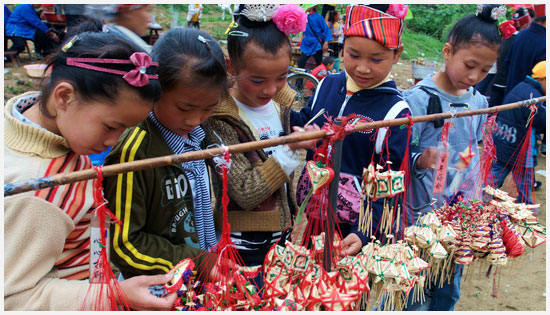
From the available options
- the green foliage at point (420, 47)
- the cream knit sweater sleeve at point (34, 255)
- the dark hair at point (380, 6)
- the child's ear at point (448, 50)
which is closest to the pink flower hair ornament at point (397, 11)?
the dark hair at point (380, 6)

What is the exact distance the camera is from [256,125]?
5.96 feet

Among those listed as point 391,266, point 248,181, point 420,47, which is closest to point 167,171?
point 248,181

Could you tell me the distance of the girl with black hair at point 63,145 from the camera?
1125 mm

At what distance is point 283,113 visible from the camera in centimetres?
195

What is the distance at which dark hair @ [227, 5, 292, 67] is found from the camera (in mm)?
1665

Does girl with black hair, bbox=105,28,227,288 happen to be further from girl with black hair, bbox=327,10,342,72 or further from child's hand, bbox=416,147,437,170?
girl with black hair, bbox=327,10,342,72

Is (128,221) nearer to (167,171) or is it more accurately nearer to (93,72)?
(167,171)

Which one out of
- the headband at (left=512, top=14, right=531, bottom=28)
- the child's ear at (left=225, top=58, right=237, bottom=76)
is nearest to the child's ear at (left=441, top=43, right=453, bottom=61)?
the child's ear at (left=225, top=58, right=237, bottom=76)

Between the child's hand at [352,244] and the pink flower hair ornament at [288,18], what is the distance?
0.92 metres

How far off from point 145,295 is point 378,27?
1.41 meters

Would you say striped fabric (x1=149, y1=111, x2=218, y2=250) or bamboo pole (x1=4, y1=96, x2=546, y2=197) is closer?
bamboo pole (x1=4, y1=96, x2=546, y2=197)

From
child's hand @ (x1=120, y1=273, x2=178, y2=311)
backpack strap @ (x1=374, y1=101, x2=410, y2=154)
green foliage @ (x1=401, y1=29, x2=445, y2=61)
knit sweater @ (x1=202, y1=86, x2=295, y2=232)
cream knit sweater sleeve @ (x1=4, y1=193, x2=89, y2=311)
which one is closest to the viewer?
cream knit sweater sleeve @ (x1=4, y1=193, x2=89, y2=311)

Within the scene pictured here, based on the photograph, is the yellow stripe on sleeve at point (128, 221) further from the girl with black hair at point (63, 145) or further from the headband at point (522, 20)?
the headband at point (522, 20)

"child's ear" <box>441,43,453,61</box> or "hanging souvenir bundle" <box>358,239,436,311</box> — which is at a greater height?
"child's ear" <box>441,43,453,61</box>
